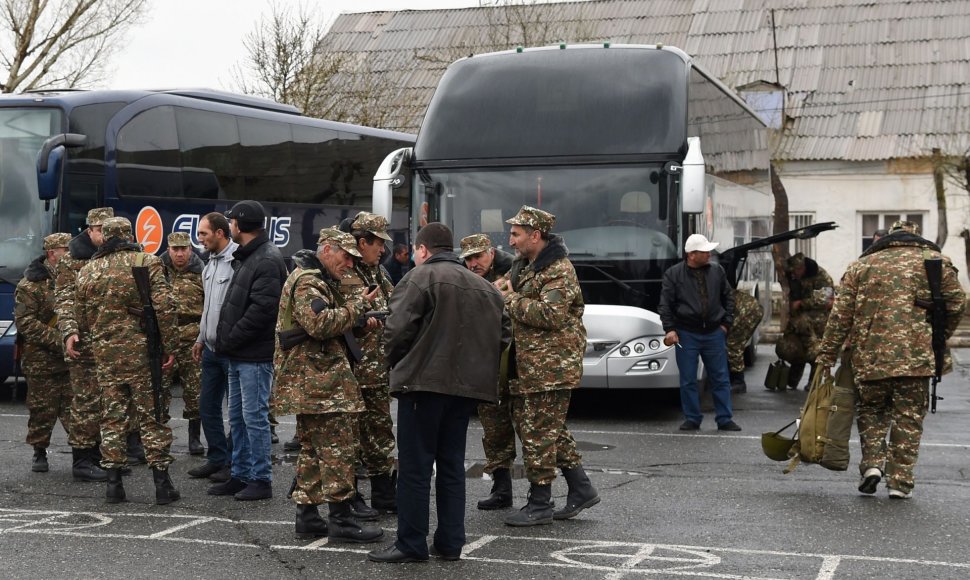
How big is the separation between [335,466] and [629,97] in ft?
21.0

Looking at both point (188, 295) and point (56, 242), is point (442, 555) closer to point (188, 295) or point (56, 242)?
point (188, 295)

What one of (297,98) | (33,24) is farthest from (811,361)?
(33,24)

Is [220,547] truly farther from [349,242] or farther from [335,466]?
[349,242]

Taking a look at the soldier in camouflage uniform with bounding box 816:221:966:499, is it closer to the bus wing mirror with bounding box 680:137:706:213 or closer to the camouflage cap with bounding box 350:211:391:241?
the camouflage cap with bounding box 350:211:391:241

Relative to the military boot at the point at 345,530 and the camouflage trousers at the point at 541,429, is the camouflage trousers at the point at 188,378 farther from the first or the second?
the camouflage trousers at the point at 541,429

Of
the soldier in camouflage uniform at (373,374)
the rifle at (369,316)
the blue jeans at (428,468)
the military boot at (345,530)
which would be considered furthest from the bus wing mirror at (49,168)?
the blue jeans at (428,468)

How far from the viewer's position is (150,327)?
854 centimetres

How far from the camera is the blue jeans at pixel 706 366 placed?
12.2 meters

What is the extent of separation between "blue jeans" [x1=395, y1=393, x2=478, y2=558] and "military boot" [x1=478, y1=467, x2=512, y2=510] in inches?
50.7

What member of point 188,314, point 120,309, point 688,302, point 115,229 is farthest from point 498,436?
point 688,302

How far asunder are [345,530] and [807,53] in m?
29.4

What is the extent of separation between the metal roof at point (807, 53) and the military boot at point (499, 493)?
2399 centimetres

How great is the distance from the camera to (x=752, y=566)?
22.3ft

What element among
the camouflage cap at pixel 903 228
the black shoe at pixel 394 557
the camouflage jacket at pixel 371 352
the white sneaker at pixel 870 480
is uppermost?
the camouflage cap at pixel 903 228
